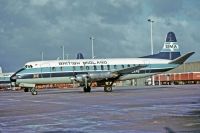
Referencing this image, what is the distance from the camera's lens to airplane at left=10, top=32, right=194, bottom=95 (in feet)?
151

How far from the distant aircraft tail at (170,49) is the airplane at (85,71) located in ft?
14.3

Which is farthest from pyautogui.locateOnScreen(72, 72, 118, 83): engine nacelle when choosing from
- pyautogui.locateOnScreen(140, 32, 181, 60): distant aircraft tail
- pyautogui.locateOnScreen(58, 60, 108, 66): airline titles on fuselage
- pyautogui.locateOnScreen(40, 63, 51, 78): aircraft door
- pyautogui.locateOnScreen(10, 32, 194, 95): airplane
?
pyautogui.locateOnScreen(140, 32, 181, 60): distant aircraft tail

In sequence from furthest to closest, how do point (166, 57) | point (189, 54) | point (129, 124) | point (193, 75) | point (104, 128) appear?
point (193, 75) < point (166, 57) < point (189, 54) < point (129, 124) < point (104, 128)

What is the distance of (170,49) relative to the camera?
56.9m

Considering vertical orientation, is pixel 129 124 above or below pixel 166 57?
below

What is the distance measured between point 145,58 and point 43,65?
43.6 ft

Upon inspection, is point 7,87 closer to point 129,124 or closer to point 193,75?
point 193,75

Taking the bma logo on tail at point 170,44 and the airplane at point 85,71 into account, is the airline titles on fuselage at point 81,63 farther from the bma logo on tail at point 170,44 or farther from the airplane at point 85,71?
the bma logo on tail at point 170,44

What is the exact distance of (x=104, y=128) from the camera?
513 inches

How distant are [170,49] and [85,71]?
15.2 m

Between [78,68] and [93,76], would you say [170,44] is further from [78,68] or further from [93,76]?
[78,68]

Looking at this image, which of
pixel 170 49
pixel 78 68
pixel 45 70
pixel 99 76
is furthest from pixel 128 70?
pixel 170 49

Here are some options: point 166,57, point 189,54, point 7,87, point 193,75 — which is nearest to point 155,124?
point 189,54

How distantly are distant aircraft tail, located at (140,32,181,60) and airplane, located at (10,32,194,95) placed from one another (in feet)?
14.3
